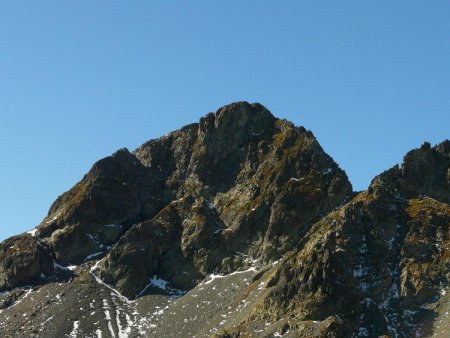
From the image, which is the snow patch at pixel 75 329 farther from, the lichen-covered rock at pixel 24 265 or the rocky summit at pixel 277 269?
the lichen-covered rock at pixel 24 265

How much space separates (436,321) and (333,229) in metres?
33.3

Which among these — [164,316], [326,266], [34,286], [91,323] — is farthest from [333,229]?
[34,286]

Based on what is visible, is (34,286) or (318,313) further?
(34,286)

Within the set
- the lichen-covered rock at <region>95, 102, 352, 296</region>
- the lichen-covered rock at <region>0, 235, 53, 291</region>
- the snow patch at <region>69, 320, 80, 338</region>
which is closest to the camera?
the snow patch at <region>69, 320, 80, 338</region>

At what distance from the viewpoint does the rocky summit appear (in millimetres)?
143250

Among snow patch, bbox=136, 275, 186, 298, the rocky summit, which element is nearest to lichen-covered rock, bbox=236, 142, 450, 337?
the rocky summit

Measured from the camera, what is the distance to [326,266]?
148000mm

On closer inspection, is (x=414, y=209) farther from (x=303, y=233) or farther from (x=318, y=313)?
(x=318, y=313)

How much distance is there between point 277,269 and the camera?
525 ft

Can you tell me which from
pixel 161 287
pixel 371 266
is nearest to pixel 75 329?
pixel 161 287

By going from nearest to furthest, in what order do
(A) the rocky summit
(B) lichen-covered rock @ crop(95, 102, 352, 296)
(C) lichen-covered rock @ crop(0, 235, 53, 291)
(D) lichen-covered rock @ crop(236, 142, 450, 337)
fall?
1. (D) lichen-covered rock @ crop(236, 142, 450, 337)
2. (A) the rocky summit
3. (B) lichen-covered rock @ crop(95, 102, 352, 296)
4. (C) lichen-covered rock @ crop(0, 235, 53, 291)

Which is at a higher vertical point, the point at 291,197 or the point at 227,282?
the point at 291,197

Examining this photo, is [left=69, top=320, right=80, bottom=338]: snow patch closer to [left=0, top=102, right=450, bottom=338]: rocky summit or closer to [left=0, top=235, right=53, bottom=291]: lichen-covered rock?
[left=0, top=102, right=450, bottom=338]: rocky summit

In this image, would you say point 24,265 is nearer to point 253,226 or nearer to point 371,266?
point 253,226
